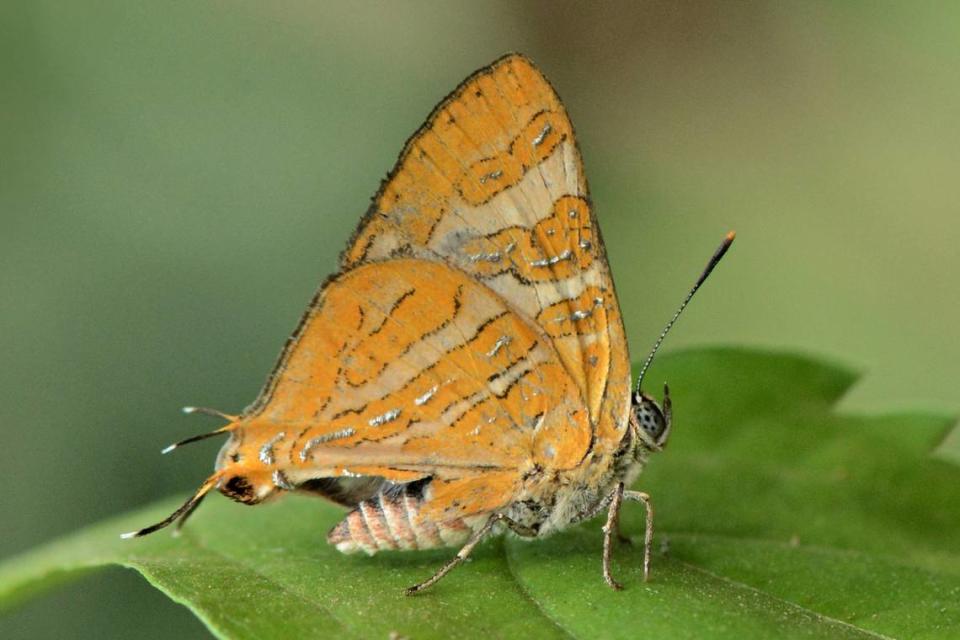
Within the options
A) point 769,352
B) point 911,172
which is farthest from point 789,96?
point 769,352

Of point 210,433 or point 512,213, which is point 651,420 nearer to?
point 512,213

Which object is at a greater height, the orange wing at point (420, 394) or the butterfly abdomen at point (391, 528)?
the orange wing at point (420, 394)

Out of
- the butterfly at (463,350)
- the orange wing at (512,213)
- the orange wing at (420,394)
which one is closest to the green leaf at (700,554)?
the butterfly at (463,350)

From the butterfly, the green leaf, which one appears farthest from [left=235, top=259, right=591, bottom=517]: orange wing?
the green leaf

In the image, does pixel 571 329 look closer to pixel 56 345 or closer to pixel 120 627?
pixel 120 627

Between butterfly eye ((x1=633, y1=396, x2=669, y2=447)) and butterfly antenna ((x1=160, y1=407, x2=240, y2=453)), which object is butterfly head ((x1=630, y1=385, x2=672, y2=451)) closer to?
butterfly eye ((x1=633, y1=396, x2=669, y2=447))

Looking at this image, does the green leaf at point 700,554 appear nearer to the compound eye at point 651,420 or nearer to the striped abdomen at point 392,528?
the striped abdomen at point 392,528
